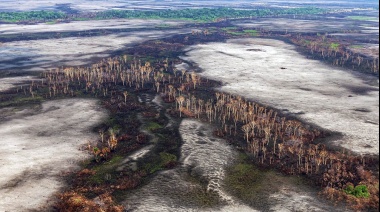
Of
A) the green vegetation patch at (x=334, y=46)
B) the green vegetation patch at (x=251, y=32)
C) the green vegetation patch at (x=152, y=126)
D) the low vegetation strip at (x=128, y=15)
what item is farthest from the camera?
the low vegetation strip at (x=128, y=15)

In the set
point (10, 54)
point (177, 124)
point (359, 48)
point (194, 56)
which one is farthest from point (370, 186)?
point (10, 54)

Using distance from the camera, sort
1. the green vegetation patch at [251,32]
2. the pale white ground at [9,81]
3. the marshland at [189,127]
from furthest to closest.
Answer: the green vegetation patch at [251,32]
the pale white ground at [9,81]
the marshland at [189,127]

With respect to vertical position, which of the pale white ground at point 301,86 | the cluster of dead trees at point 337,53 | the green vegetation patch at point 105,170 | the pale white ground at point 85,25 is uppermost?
the pale white ground at point 85,25

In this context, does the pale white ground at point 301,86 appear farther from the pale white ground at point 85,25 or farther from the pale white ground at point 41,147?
the pale white ground at point 85,25

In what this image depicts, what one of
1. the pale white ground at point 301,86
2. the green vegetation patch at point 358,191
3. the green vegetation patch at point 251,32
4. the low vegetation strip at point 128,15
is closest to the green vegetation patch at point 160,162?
the green vegetation patch at point 358,191

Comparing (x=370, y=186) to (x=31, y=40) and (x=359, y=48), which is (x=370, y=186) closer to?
(x=359, y=48)

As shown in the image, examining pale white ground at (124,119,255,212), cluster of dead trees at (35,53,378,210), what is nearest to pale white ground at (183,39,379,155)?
cluster of dead trees at (35,53,378,210)
